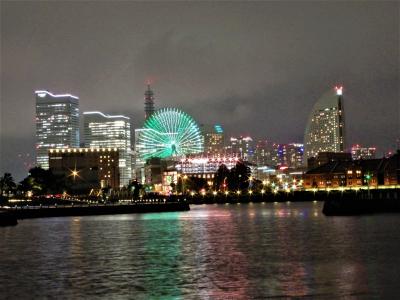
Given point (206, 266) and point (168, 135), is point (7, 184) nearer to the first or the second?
point (168, 135)

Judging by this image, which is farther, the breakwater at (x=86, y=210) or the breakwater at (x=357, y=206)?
the breakwater at (x=86, y=210)

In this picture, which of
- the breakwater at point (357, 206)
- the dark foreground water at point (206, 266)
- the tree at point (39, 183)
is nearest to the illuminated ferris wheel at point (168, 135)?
the tree at point (39, 183)

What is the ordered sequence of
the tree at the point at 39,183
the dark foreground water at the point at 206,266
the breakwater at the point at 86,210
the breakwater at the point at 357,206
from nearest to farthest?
the dark foreground water at the point at 206,266
the breakwater at the point at 357,206
the breakwater at the point at 86,210
the tree at the point at 39,183

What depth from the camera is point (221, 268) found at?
35.8 meters

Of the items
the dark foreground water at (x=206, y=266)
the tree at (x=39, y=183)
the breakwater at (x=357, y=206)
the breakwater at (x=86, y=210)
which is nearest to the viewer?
the dark foreground water at (x=206, y=266)

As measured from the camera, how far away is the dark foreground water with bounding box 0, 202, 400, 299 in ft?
93.9

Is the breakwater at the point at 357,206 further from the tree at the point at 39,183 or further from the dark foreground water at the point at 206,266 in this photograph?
the tree at the point at 39,183

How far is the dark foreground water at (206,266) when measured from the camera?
2861 cm

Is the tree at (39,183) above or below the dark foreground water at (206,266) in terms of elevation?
above

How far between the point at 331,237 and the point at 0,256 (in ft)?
85.1

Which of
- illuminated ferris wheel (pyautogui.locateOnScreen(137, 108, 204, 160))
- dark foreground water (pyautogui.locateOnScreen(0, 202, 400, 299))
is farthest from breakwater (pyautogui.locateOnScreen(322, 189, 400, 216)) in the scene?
illuminated ferris wheel (pyautogui.locateOnScreen(137, 108, 204, 160))

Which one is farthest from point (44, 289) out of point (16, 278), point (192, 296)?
point (192, 296)

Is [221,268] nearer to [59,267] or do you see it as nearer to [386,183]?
[59,267]

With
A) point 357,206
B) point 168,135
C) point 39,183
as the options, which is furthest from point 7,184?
point 357,206
